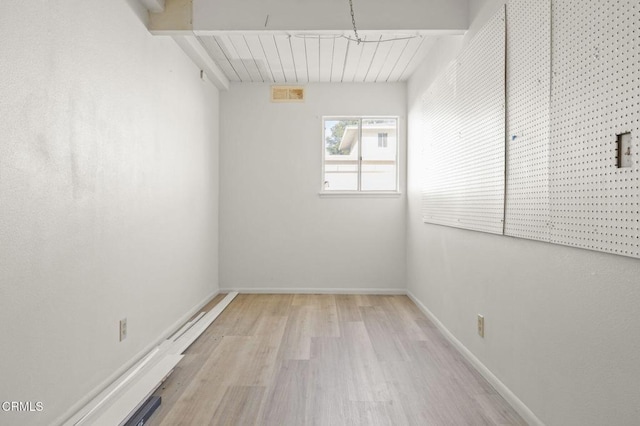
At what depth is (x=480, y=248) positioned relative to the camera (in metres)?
2.53

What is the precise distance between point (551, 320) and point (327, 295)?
3114 millimetres

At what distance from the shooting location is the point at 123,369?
243 cm

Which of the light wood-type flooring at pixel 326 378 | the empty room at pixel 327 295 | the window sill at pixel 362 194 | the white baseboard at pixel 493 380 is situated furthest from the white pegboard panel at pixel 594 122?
the window sill at pixel 362 194

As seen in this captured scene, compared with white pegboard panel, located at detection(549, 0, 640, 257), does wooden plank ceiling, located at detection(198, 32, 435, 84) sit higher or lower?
higher

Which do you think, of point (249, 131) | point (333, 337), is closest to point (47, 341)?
point (333, 337)

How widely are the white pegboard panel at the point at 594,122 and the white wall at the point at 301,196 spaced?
Answer: 302cm

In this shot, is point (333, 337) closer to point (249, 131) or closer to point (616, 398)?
point (616, 398)

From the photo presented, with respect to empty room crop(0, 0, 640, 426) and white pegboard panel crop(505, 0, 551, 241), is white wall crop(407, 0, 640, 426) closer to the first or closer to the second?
empty room crop(0, 0, 640, 426)

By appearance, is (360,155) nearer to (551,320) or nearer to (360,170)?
(360,170)

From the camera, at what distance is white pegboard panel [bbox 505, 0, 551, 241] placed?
1791mm

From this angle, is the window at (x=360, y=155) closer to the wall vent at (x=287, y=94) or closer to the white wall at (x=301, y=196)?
the white wall at (x=301, y=196)

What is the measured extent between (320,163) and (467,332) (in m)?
2.66

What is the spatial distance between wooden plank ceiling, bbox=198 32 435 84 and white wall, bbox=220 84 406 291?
0.26 metres

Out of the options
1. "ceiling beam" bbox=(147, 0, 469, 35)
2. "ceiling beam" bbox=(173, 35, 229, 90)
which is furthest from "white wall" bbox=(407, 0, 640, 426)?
"ceiling beam" bbox=(173, 35, 229, 90)
